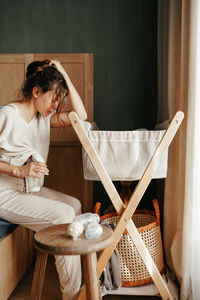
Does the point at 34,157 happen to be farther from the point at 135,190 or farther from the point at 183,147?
the point at 183,147

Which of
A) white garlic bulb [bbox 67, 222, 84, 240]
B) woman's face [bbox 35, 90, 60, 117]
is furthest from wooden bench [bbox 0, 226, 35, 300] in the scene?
woman's face [bbox 35, 90, 60, 117]

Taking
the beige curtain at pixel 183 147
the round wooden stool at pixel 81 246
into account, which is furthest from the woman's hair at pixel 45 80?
the round wooden stool at pixel 81 246

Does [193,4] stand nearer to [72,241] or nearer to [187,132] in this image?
[187,132]

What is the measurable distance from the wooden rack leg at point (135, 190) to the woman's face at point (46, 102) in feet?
1.20

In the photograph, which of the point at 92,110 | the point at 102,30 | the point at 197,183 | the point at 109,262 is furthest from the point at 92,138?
the point at 102,30

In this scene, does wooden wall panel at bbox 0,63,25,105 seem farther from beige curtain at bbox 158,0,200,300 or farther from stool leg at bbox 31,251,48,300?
stool leg at bbox 31,251,48,300

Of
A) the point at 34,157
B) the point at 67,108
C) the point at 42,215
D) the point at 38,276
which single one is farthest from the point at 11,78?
the point at 38,276

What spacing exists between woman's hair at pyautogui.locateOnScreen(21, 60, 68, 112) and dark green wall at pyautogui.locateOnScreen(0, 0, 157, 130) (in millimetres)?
966

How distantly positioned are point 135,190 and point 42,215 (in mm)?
488

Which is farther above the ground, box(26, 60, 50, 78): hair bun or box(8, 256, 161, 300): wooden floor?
box(26, 60, 50, 78): hair bun

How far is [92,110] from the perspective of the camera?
2736mm

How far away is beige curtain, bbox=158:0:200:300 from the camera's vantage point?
1.53 meters

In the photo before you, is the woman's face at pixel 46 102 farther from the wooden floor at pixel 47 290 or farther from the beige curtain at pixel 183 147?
the wooden floor at pixel 47 290

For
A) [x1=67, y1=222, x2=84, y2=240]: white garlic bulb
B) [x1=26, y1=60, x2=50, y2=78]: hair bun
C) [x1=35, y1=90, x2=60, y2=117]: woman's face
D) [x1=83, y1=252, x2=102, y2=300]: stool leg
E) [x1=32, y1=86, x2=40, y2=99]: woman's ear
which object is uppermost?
[x1=26, y1=60, x2=50, y2=78]: hair bun
